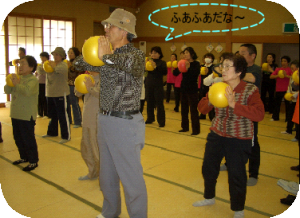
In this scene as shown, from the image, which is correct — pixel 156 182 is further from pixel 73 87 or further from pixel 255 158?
pixel 73 87

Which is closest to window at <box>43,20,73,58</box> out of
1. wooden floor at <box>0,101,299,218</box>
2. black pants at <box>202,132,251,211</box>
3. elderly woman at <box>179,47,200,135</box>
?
wooden floor at <box>0,101,299,218</box>

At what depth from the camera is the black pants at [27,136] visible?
121 inches

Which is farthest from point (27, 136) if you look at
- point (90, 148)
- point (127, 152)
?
point (127, 152)

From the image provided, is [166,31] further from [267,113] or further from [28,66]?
[28,66]

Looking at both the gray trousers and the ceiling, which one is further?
the ceiling

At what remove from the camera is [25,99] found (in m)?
3.08

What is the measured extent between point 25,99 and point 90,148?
3.09 ft

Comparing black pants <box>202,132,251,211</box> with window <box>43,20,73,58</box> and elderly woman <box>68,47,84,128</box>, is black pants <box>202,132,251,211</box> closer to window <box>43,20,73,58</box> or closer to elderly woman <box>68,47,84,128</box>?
elderly woman <box>68,47,84,128</box>

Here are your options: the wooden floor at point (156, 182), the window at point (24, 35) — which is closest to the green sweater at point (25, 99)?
the wooden floor at point (156, 182)

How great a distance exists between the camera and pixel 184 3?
9.64 meters

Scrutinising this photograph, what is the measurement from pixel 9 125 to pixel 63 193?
3311 millimetres

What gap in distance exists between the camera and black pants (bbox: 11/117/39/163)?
3082 mm

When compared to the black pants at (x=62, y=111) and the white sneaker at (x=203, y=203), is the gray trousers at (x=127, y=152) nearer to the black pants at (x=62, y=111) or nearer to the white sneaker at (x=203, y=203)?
the white sneaker at (x=203, y=203)

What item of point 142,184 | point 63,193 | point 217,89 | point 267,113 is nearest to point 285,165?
point 217,89
